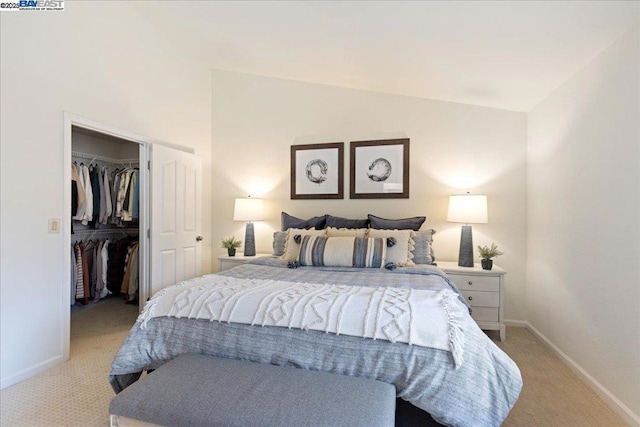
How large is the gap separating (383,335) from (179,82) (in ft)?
11.7

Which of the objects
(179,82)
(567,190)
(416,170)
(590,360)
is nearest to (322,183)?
(416,170)

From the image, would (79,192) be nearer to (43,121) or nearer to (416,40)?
(43,121)

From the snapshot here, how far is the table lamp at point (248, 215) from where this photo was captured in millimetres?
3627

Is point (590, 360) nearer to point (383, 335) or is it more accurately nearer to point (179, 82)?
point (383, 335)

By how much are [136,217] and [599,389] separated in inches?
172

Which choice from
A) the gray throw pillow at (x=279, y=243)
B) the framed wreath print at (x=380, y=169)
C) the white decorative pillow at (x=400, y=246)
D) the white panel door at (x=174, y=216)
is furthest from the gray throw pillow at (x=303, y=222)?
the white panel door at (x=174, y=216)

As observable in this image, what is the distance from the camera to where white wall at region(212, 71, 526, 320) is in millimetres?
3230

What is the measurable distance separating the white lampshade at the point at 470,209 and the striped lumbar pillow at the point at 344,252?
86cm

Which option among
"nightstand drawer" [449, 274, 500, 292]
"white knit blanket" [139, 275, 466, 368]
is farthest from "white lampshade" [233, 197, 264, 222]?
"nightstand drawer" [449, 274, 500, 292]

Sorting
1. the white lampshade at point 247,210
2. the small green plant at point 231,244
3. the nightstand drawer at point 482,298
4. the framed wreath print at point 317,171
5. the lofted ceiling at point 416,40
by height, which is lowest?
the nightstand drawer at point 482,298

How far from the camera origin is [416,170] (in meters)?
3.45

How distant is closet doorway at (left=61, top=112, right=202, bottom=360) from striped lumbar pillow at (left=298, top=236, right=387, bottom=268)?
1.59 meters

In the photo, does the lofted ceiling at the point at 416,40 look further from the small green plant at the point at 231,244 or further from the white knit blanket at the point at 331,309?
the small green plant at the point at 231,244

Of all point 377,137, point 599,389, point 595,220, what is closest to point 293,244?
point 377,137
